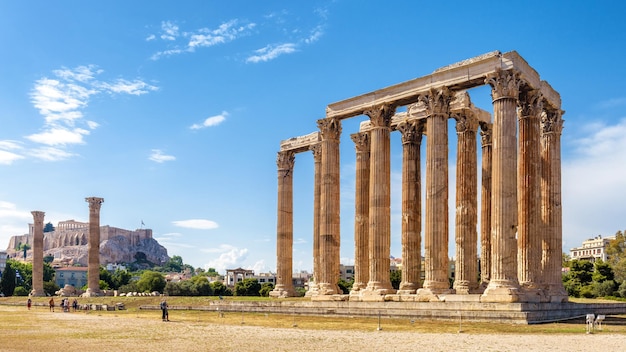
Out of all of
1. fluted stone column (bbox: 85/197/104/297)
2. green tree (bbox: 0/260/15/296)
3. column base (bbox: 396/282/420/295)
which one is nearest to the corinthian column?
column base (bbox: 396/282/420/295)

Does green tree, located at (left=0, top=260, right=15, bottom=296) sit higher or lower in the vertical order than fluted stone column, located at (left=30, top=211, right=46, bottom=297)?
lower

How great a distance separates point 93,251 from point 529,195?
68544mm

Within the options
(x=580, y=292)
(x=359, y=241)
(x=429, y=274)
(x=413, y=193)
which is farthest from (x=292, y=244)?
(x=580, y=292)

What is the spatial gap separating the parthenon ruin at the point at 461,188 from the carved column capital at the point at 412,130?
3.0 inches

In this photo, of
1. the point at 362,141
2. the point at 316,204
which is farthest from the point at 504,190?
the point at 316,204

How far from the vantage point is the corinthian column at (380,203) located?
48.0 meters

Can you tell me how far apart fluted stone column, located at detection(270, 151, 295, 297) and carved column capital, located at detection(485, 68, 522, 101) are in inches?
1141

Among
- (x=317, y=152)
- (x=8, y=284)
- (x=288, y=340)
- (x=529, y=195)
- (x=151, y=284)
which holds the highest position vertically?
(x=317, y=152)

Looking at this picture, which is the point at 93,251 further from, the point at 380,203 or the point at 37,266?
the point at 380,203

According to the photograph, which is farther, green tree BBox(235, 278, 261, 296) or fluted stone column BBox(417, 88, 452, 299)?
green tree BBox(235, 278, 261, 296)

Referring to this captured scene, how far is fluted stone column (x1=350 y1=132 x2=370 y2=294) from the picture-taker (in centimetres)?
5125

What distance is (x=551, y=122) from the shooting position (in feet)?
153

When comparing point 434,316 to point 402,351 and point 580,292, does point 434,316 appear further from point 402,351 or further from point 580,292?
point 580,292

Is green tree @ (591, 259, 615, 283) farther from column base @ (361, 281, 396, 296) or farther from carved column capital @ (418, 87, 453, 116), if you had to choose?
carved column capital @ (418, 87, 453, 116)
